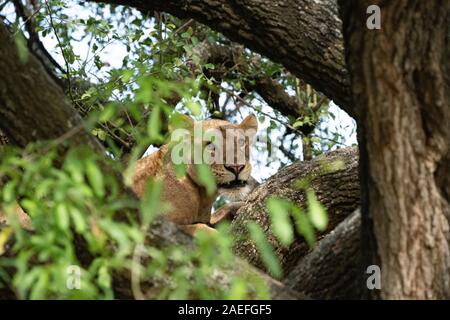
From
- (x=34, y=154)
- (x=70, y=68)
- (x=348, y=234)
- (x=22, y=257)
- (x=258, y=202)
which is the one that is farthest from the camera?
(x=70, y=68)

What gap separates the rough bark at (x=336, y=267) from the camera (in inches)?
154

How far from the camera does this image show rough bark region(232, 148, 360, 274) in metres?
5.71

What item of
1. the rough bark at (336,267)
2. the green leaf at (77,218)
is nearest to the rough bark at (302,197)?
the rough bark at (336,267)

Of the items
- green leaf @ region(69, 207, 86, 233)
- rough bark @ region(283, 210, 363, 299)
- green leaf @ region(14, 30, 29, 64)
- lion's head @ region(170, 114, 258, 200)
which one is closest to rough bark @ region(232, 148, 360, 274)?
lion's head @ region(170, 114, 258, 200)

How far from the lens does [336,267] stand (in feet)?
13.0

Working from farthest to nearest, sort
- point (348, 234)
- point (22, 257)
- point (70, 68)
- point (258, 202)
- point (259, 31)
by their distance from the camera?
1. point (70, 68)
2. point (258, 202)
3. point (259, 31)
4. point (348, 234)
5. point (22, 257)

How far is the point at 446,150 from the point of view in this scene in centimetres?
350

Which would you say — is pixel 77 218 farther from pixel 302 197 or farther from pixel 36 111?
pixel 302 197

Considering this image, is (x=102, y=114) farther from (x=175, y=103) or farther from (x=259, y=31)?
(x=175, y=103)

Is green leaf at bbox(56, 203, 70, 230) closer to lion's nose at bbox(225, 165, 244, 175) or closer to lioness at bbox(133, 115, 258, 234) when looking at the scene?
lioness at bbox(133, 115, 258, 234)

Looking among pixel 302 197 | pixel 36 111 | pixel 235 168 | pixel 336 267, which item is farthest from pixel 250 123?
pixel 36 111

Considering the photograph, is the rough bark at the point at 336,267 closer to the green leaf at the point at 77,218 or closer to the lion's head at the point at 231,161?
the green leaf at the point at 77,218

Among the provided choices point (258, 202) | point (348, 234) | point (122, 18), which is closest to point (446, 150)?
point (348, 234)
